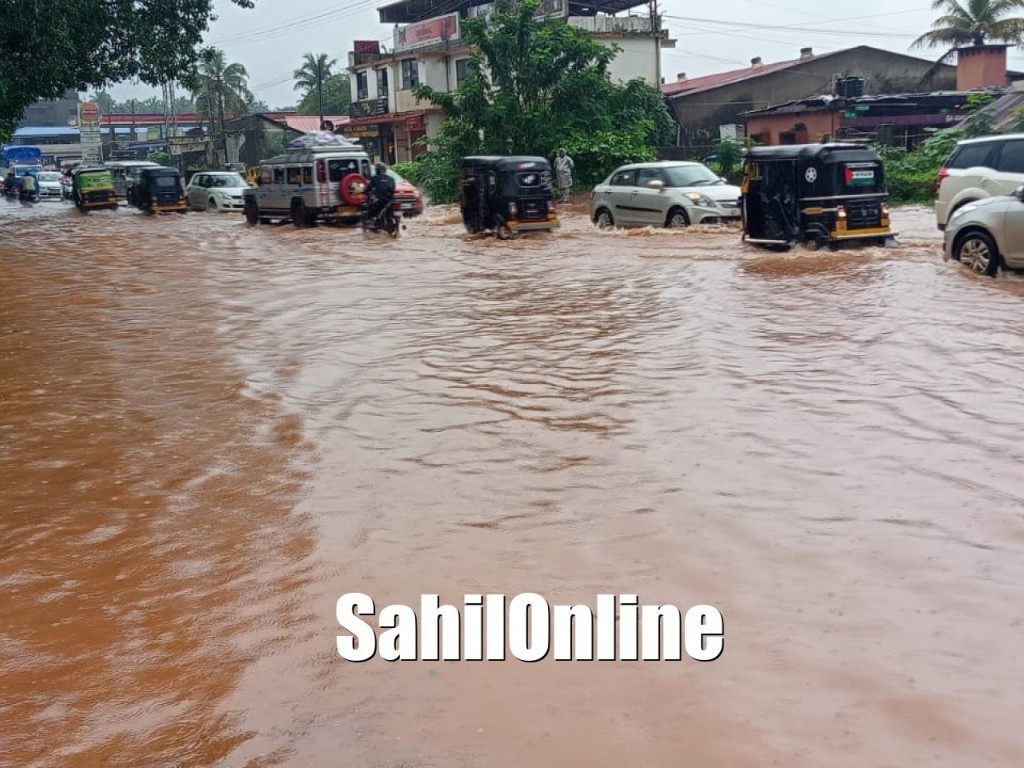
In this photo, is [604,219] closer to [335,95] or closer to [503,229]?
[503,229]

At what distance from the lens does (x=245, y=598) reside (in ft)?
16.0

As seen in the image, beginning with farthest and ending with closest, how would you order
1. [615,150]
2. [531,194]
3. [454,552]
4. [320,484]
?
[615,150], [531,194], [320,484], [454,552]

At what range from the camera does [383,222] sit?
79.9 ft

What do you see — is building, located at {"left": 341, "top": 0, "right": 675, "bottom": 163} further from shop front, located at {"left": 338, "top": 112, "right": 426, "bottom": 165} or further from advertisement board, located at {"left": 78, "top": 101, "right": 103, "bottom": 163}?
advertisement board, located at {"left": 78, "top": 101, "right": 103, "bottom": 163}

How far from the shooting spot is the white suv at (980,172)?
1534 centimetres

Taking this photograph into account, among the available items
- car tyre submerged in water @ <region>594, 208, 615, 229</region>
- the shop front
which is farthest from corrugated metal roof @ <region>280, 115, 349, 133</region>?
car tyre submerged in water @ <region>594, 208, 615, 229</region>

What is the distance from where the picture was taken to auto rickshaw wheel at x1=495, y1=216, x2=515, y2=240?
22.0m

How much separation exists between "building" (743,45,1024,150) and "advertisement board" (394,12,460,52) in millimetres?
17263

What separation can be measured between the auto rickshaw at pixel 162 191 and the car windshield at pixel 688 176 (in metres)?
22.9

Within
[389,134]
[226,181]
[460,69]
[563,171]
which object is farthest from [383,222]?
[389,134]

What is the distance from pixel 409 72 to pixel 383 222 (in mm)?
29287

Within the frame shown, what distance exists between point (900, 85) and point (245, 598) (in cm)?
4244

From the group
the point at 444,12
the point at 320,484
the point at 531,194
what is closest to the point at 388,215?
the point at 531,194

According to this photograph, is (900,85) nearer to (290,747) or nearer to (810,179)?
(810,179)
